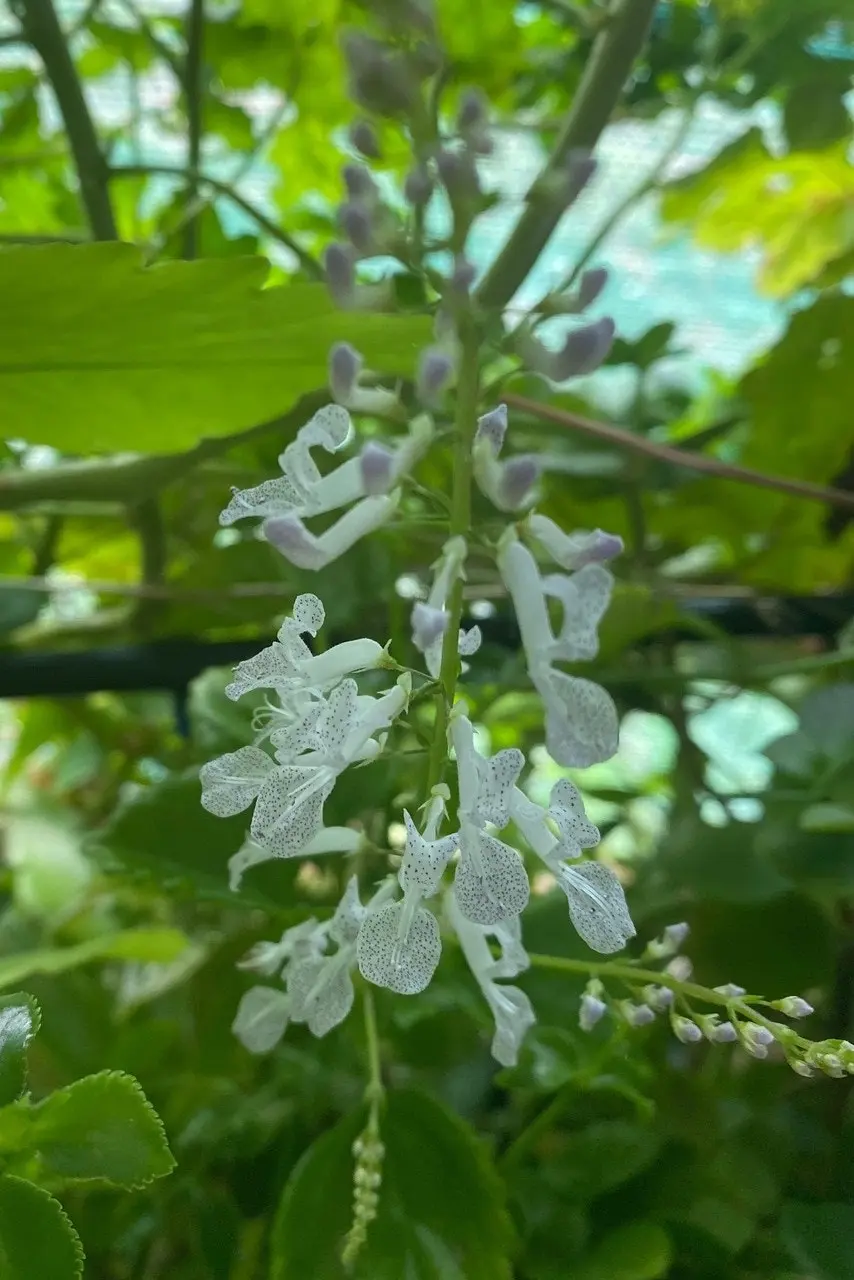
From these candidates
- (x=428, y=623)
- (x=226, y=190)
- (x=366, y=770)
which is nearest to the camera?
(x=428, y=623)

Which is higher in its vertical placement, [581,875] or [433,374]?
[433,374]

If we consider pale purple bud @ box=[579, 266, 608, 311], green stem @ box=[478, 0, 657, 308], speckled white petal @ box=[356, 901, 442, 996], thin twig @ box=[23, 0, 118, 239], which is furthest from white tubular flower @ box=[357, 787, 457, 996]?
thin twig @ box=[23, 0, 118, 239]

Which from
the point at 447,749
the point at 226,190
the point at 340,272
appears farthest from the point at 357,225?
the point at 226,190

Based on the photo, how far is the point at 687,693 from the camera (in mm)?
453

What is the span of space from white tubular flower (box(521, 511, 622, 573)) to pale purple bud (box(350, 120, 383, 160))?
0.37 feet

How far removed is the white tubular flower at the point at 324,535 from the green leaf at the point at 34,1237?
13 cm

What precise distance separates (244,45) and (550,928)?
0.56 metres

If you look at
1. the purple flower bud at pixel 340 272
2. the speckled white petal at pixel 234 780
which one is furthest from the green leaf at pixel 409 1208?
the purple flower bud at pixel 340 272

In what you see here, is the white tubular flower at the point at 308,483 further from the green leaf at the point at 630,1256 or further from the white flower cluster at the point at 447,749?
the green leaf at the point at 630,1256

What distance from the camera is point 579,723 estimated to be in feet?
0.72

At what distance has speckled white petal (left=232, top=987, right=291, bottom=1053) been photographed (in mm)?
263

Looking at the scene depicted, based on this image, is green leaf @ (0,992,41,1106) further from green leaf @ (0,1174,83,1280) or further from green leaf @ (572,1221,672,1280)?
green leaf @ (572,1221,672,1280)

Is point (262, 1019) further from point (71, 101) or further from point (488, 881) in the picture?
point (71, 101)

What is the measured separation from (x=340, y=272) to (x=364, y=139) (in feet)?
0.19
